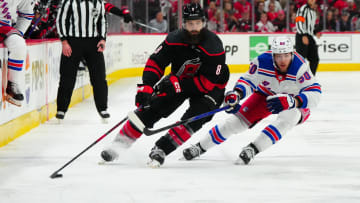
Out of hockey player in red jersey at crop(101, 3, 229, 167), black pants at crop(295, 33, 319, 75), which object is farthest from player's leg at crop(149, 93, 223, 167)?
black pants at crop(295, 33, 319, 75)

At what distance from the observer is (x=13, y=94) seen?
227 inches

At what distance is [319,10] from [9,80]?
1059 cm

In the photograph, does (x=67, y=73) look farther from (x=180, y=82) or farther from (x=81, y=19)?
(x=180, y=82)

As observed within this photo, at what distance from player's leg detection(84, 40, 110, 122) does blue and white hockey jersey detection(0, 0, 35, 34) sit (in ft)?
4.21

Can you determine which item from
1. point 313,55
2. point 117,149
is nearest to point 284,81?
point 117,149

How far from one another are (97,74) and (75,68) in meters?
0.22

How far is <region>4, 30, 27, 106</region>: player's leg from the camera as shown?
577 centimetres

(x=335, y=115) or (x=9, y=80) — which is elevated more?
(x=9, y=80)

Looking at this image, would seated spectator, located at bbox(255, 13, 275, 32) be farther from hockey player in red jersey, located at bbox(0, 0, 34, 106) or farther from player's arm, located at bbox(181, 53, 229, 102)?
player's arm, located at bbox(181, 53, 229, 102)

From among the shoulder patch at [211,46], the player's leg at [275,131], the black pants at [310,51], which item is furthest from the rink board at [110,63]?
the black pants at [310,51]

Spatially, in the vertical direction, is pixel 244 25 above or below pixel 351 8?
below

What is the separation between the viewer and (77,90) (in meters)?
9.12

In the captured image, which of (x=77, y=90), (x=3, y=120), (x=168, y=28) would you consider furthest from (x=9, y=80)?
(x=168, y=28)

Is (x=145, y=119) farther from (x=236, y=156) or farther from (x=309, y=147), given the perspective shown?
(x=309, y=147)
